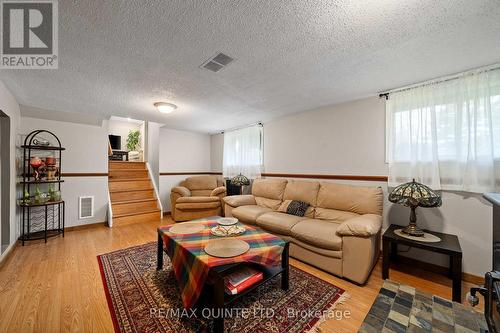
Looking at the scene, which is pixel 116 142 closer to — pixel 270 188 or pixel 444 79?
pixel 270 188

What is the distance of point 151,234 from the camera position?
131 inches

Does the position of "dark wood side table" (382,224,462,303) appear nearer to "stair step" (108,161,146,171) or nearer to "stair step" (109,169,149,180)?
"stair step" (109,169,149,180)

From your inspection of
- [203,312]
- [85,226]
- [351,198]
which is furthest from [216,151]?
[203,312]

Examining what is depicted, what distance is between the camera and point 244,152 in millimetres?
4508

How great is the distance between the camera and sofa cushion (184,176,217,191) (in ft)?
15.6

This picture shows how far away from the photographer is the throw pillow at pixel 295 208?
9.45 ft

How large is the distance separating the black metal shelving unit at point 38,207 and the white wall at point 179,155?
179cm

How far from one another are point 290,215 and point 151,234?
2.34 metres

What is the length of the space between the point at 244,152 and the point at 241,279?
3.20m

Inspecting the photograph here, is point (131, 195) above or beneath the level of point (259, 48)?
beneath

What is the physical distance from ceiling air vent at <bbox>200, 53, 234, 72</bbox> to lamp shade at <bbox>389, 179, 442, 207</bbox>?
2.15 m

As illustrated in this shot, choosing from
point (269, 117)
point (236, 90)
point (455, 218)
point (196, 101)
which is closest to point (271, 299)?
point (455, 218)

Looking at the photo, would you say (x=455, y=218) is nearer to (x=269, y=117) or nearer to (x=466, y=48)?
(x=466, y=48)

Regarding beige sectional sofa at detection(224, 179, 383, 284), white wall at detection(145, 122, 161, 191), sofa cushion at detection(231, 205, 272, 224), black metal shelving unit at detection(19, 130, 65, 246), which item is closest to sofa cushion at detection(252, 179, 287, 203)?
beige sectional sofa at detection(224, 179, 383, 284)
